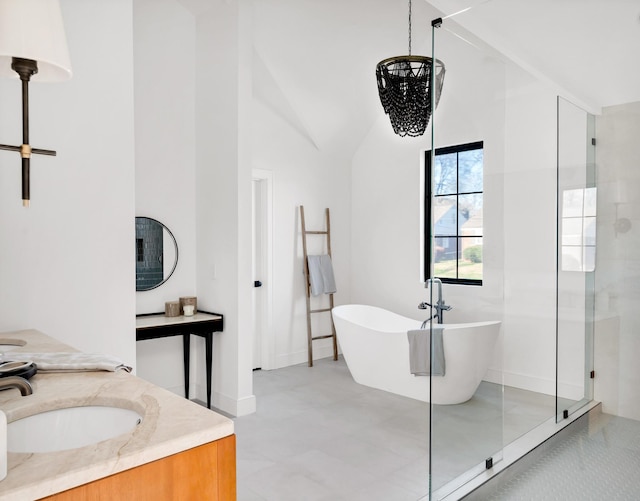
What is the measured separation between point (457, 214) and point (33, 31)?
1.81 m

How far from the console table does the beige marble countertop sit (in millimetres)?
2037

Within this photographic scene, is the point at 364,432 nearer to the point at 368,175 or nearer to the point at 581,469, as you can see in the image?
the point at 581,469

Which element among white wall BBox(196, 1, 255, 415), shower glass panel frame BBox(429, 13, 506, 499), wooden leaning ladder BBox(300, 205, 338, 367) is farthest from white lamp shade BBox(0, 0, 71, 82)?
wooden leaning ladder BBox(300, 205, 338, 367)

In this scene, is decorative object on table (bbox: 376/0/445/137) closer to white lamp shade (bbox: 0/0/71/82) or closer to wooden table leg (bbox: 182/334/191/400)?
white lamp shade (bbox: 0/0/71/82)

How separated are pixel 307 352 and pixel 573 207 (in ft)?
11.4

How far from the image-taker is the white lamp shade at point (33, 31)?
115 centimetres

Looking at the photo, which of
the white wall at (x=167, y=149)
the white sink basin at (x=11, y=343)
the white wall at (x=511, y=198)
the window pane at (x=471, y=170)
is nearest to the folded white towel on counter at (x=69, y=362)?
the white sink basin at (x=11, y=343)

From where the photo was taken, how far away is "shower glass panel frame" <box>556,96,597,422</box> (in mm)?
2295

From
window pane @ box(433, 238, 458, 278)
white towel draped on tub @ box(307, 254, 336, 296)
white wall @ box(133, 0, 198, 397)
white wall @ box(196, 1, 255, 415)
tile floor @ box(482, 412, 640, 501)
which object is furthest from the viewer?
white towel draped on tub @ box(307, 254, 336, 296)

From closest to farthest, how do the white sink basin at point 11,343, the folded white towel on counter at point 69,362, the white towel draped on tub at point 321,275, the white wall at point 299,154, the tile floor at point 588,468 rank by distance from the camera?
the folded white towel on counter at point 69,362 < the white sink basin at point 11,343 < the tile floor at point 588,468 < the white wall at point 299,154 < the white towel draped on tub at point 321,275

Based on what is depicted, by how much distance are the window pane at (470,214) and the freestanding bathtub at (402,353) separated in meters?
0.46

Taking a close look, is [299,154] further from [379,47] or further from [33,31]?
[33,31]

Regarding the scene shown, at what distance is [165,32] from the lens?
12.5 ft

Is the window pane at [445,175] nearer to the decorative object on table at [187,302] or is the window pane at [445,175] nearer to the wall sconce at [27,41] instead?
the wall sconce at [27,41]
